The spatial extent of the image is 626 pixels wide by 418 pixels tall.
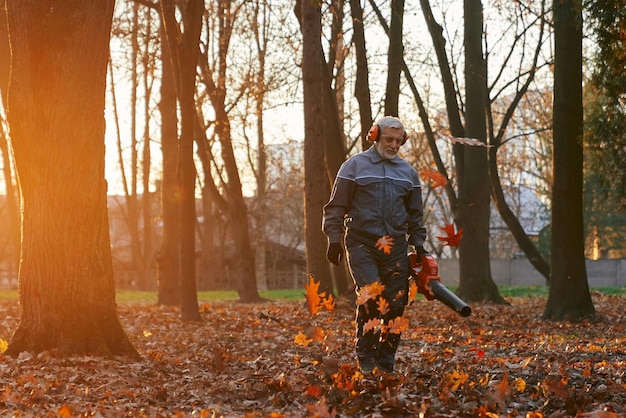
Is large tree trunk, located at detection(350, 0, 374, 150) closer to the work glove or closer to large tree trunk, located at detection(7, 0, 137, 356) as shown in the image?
large tree trunk, located at detection(7, 0, 137, 356)

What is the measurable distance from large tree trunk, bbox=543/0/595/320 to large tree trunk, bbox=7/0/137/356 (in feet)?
27.6

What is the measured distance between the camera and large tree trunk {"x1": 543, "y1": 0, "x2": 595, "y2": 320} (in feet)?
48.5

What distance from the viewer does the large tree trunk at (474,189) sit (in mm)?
20203

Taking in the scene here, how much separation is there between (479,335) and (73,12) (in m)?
7.13

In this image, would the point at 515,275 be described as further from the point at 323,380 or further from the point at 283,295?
the point at 323,380

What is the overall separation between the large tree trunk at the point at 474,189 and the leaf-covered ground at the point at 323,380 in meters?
7.54

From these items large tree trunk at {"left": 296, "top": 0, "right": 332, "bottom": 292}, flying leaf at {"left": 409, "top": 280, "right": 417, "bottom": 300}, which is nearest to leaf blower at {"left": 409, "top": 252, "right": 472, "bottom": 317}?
flying leaf at {"left": 409, "top": 280, "right": 417, "bottom": 300}

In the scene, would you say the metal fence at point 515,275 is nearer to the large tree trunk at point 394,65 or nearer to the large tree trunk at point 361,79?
the large tree trunk at point 361,79

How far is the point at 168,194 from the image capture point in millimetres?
20938

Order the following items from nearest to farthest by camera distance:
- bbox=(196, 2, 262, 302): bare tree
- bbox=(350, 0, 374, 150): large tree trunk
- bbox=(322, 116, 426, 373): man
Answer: bbox=(322, 116, 426, 373): man, bbox=(350, 0, 374, 150): large tree trunk, bbox=(196, 2, 262, 302): bare tree

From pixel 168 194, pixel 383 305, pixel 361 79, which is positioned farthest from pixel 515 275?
pixel 383 305

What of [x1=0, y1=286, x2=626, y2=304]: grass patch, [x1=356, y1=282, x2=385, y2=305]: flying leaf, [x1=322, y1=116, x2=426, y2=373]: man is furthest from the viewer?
[x1=0, y1=286, x2=626, y2=304]: grass patch

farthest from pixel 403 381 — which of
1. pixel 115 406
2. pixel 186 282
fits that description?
pixel 186 282

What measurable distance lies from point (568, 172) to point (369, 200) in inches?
316
